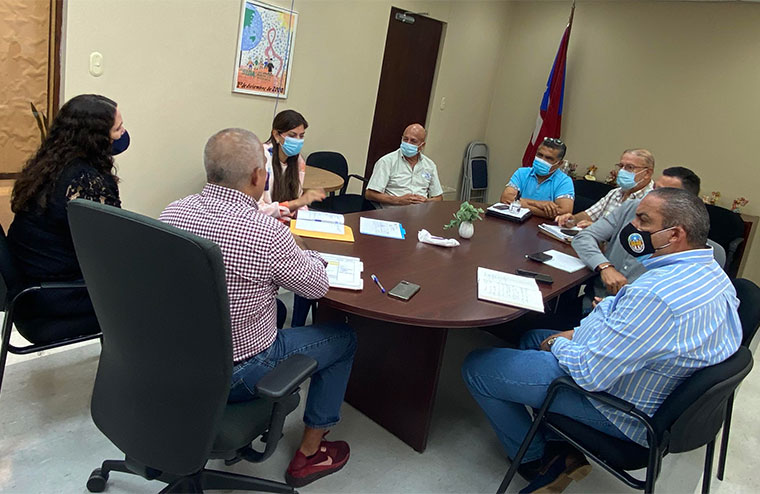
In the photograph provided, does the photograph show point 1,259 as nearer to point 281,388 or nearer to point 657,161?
point 281,388

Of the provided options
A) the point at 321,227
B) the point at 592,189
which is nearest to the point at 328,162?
the point at 321,227

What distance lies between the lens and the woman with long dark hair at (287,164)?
2.88 meters

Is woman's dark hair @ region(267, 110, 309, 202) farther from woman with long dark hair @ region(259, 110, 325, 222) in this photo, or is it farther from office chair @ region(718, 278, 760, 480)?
office chair @ region(718, 278, 760, 480)

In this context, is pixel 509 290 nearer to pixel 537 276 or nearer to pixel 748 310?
pixel 537 276

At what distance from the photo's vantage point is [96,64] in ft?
9.86

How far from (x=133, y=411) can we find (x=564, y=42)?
5375 mm

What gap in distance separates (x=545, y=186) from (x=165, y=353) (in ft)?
9.44

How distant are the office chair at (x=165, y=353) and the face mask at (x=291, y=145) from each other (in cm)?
173

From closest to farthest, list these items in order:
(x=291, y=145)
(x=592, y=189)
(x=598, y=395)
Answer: (x=598, y=395) → (x=291, y=145) → (x=592, y=189)

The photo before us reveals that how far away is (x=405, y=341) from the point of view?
2.17 m

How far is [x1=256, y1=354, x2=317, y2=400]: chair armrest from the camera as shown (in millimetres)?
1322

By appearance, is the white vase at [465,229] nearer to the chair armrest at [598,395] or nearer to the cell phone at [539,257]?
the cell phone at [539,257]

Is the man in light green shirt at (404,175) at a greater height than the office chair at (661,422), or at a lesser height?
greater

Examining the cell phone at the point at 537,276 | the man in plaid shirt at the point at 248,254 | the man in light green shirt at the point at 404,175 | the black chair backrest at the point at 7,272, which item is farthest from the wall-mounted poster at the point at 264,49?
the cell phone at the point at 537,276
